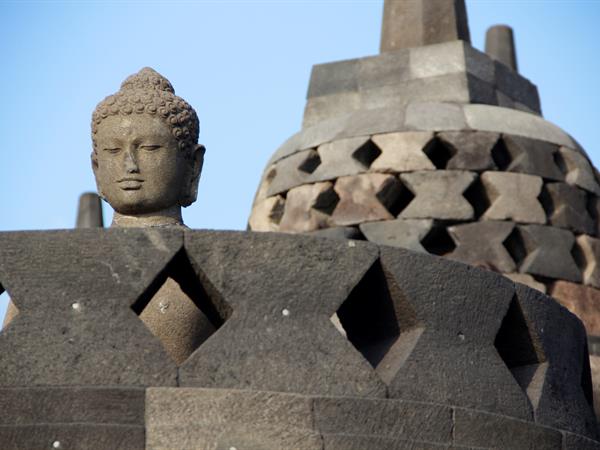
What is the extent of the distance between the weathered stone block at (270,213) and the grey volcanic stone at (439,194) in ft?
3.88

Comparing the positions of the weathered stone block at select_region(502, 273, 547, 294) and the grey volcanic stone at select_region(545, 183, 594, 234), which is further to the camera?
the grey volcanic stone at select_region(545, 183, 594, 234)

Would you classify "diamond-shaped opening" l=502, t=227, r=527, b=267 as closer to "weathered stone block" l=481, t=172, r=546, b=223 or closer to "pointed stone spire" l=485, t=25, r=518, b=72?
"weathered stone block" l=481, t=172, r=546, b=223

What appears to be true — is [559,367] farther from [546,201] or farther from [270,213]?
[270,213]

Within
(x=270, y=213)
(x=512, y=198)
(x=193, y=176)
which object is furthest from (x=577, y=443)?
(x=270, y=213)

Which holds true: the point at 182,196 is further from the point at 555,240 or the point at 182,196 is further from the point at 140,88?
the point at 555,240

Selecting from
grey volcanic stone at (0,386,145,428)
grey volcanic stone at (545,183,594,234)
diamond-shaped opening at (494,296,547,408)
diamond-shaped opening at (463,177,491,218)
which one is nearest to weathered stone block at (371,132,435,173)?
diamond-shaped opening at (463,177,491,218)

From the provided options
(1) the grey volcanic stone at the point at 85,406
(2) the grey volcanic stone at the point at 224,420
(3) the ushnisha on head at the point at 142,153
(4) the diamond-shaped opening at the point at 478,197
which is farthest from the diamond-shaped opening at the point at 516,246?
(1) the grey volcanic stone at the point at 85,406

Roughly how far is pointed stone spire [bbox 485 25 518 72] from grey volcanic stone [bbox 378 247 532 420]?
10104 mm

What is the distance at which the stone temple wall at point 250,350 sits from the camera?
290 inches

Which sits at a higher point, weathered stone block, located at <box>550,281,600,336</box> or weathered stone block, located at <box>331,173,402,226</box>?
weathered stone block, located at <box>331,173,402,226</box>

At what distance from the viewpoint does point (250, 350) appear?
758 cm

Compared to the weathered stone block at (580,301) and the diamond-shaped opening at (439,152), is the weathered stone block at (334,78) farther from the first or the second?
the weathered stone block at (580,301)

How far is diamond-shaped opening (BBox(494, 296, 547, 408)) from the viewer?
8.63m

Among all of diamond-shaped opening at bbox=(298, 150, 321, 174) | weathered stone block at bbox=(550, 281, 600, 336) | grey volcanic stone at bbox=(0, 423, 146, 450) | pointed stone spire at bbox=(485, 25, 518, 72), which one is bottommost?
pointed stone spire at bbox=(485, 25, 518, 72)
